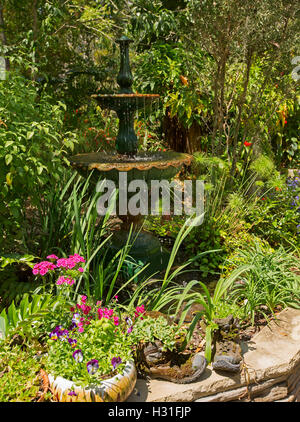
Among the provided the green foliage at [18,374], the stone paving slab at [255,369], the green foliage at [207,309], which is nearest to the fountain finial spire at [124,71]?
the green foliage at [207,309]

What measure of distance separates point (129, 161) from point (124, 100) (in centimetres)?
53

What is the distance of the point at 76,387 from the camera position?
1.80m

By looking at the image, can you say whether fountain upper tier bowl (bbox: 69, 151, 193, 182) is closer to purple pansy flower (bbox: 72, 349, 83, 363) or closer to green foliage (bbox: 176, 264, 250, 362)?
green foliage (bbox: 176, 264, 250, 362)

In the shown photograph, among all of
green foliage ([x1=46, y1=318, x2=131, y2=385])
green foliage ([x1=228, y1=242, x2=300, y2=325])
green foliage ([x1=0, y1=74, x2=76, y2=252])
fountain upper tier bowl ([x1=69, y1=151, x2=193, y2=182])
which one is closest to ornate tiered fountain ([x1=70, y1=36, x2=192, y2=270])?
fountain upper tier bowl ([x1=69, y1=151, x2=193, y2=182])

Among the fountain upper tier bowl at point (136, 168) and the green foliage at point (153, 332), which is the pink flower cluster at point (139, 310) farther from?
the fountain upper tier bowl at point (136, 168)

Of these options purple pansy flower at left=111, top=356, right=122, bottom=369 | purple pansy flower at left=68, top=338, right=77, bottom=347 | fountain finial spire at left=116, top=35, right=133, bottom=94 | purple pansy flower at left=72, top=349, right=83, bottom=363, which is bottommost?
purple pansy flower at left=111, top=356, right=122, bottom=369

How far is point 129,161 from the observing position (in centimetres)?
363

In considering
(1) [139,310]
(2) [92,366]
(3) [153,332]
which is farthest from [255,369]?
(2) [92,366]

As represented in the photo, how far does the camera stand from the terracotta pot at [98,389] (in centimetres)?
179

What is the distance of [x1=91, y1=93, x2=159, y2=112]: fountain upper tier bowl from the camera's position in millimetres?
3484

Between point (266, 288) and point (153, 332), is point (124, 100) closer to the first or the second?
point (266, 288)

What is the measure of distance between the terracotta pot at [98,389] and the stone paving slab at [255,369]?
0.13 m
